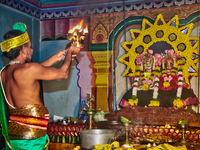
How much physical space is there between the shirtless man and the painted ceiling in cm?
→ 205

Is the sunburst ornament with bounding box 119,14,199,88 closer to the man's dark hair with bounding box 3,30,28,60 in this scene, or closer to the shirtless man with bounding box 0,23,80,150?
the shirtless man with bounding box 0,23,80,150

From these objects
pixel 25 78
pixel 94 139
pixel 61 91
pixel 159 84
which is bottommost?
pixel 94 139

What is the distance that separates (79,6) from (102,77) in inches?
60.7

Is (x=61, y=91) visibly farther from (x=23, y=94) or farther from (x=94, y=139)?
(x=94, y=139)

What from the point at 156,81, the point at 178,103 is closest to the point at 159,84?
the point at 156,81

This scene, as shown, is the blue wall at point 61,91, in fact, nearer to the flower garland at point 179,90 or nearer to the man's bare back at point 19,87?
the flower garland at point 179,90

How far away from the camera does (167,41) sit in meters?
4.54

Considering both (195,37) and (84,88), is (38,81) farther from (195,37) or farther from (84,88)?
(195,37)

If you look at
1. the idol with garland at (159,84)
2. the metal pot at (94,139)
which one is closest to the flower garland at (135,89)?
the idol with garland at (159,84)

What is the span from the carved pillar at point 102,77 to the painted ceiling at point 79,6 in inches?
34.2

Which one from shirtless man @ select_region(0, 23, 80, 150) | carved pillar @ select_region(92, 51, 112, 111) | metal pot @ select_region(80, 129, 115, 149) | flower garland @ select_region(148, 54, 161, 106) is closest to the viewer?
metal pot @ select_region(80, 129, 115, 149)

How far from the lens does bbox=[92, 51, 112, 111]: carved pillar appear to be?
16.0 feet

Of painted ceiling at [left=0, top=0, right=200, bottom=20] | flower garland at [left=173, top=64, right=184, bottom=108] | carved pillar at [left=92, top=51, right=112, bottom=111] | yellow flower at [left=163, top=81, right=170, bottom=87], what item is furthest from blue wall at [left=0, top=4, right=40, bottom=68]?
flower garland at [left=173, top=64, right=184, bottom=108]

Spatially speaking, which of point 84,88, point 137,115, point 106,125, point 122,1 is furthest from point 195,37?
point 106,125
